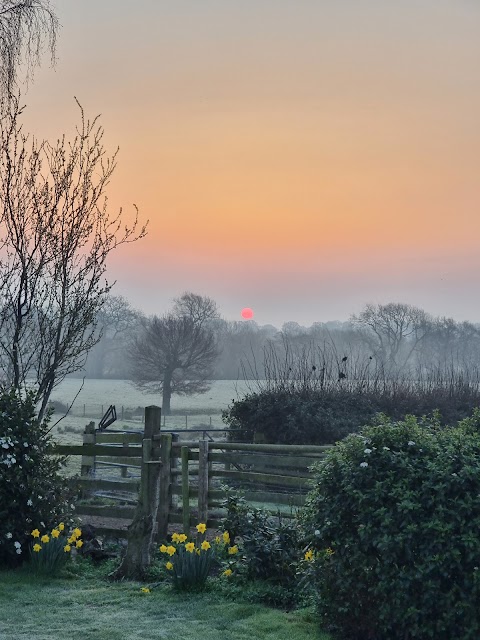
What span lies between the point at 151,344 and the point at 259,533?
37160mm

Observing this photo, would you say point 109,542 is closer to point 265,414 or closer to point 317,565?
point 317,565

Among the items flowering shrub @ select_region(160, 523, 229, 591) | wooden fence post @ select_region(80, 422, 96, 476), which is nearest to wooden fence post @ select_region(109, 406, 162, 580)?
flowering shrub @ select_region(160, 523, 229, 591)

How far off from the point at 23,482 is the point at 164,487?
211cm

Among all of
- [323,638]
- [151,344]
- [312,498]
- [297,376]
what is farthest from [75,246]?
[151,344]

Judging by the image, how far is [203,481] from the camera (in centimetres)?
945

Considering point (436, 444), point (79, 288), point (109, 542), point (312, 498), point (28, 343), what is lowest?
point (109, 542)

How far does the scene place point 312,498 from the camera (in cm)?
618

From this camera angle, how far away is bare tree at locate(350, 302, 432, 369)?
60.3m

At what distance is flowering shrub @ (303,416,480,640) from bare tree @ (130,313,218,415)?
37.6m

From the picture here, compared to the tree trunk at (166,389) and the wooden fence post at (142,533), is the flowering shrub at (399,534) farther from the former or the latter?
the tree trunk at (166,389)

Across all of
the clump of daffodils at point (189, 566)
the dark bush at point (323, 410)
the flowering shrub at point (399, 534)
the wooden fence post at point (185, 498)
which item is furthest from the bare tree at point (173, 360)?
the flowering shrub at point (399, 534)

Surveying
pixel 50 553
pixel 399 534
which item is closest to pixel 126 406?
pixel 50 553

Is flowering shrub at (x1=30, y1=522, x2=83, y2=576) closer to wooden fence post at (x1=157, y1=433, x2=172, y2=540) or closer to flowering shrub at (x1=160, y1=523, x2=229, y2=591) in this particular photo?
flowering shrub at (x1=160, y1=523, x2=229, y2=591)

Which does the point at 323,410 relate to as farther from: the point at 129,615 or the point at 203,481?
the point at 129,615
